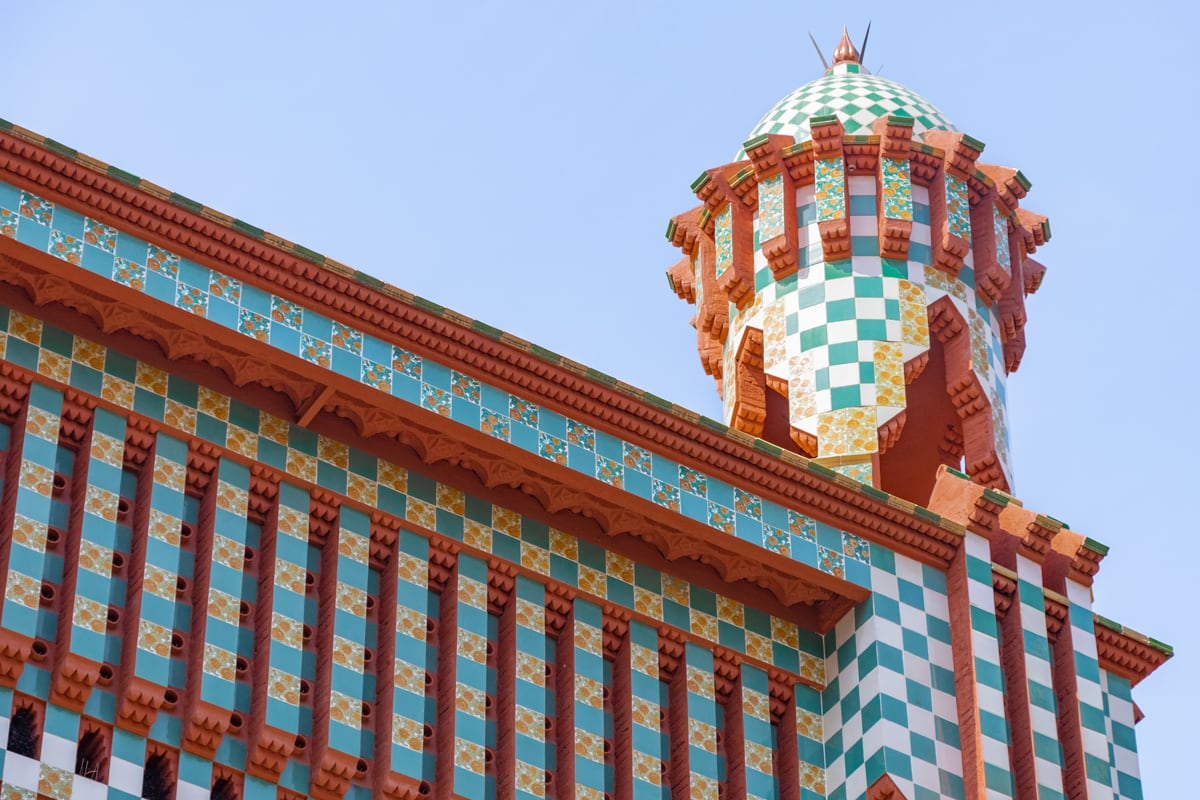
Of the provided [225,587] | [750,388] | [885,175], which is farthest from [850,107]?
[225,587]

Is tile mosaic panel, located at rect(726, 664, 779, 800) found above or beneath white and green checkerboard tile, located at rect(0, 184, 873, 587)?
beneath

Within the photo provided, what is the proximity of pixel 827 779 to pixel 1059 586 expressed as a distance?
7.58 ft

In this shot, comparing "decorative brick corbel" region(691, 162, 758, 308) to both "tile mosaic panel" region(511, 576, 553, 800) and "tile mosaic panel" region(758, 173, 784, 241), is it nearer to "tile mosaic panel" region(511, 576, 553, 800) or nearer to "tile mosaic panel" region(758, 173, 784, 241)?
"tile mosaic panel" region(758, 173, 784, 241)

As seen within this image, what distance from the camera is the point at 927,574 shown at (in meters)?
19.3

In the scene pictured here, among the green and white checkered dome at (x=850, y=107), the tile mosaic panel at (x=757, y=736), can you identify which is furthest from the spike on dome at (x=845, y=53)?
the tile mosaic panel at (x=757, y=736)

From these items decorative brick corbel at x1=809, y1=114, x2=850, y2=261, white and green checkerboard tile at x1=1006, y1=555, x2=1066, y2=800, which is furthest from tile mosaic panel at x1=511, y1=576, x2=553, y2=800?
decorative brick corbel at x1=809, y1=114, x2=850, y2=261

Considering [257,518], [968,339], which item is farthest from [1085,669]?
[257,518]

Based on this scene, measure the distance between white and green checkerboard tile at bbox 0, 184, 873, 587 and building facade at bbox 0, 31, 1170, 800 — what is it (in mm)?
21

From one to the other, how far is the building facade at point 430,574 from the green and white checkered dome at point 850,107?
467cm

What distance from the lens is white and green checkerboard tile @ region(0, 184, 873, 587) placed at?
670 inches

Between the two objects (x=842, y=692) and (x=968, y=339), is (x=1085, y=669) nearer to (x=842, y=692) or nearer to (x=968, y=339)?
(x=842, y=692)

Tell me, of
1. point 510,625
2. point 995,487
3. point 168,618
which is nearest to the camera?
point 168,618

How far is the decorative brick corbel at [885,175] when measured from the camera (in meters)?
22.3

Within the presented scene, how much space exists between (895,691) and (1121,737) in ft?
6.35
